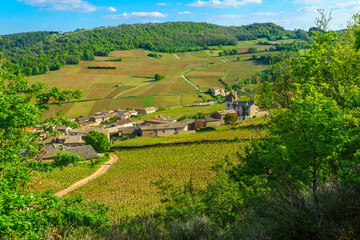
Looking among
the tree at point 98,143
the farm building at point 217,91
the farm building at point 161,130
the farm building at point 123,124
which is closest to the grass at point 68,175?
the tree at point 98,143

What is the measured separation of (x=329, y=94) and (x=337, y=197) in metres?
8.07

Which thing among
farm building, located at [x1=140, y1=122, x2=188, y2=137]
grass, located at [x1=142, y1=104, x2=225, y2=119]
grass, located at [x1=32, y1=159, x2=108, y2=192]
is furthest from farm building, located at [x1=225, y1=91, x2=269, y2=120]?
grass, located at [x1=32, y1=159, x2=108, y2=192]

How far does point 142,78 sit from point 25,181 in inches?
5368

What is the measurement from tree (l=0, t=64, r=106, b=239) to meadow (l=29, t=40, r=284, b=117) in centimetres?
9450

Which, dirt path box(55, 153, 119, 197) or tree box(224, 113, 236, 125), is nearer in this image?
dirt path box(55, 153, 119, 197)

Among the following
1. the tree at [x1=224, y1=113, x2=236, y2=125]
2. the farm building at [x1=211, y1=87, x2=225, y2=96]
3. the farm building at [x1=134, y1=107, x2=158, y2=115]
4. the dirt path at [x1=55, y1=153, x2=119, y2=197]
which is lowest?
the dirt path at [x1=55, y1=153, x2=119, y2=197]

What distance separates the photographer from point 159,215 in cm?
1416

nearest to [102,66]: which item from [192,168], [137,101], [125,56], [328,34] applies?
[125,56]

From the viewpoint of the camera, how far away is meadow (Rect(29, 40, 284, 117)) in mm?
112694

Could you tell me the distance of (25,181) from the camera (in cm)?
1001

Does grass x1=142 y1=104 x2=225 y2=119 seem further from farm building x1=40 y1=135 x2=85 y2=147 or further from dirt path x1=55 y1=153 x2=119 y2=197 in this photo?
dirt path x1=55 y1=153 x2=119 y2=197

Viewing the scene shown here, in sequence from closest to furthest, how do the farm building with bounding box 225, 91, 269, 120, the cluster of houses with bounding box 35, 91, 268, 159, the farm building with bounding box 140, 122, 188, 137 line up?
1. the cluster of houses with bounding box 35, 91, 268, 159
2. the farm building with bounding box 140, 122, 188, 137
3. the farm building with bounding box 225, 91, 269, 120

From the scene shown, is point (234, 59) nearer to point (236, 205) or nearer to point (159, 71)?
point (159, 71)

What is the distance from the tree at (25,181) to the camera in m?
7.42
